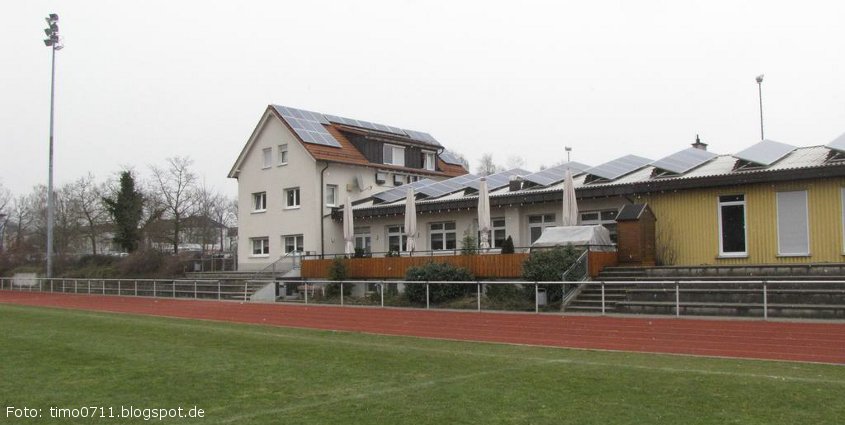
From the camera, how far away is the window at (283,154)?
128ft

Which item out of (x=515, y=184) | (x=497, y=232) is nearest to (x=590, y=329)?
(x=497, y=232)

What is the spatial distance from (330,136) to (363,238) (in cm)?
664

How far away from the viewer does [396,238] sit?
35.2m

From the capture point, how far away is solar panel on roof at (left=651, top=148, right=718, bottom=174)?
2573 centimetres

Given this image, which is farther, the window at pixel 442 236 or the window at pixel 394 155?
the window at pixel 394 155

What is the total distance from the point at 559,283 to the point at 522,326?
346cm

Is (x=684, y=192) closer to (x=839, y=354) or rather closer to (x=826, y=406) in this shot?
(x=839, y=354)

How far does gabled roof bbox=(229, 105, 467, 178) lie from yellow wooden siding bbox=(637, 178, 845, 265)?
1832cm

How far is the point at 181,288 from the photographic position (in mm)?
33625

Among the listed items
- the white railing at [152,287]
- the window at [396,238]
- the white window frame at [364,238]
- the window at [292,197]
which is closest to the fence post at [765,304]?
the window at [396,238]

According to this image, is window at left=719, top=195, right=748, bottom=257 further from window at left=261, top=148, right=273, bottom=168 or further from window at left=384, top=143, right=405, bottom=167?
window at left=261, top=148, right=273, bottom=168

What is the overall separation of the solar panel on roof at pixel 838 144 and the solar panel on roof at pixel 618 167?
764 cm

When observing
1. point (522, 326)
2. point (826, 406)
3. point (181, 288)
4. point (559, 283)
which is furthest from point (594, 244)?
point (181, 288)

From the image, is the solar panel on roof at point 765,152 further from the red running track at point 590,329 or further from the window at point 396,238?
the window at point 396,238
